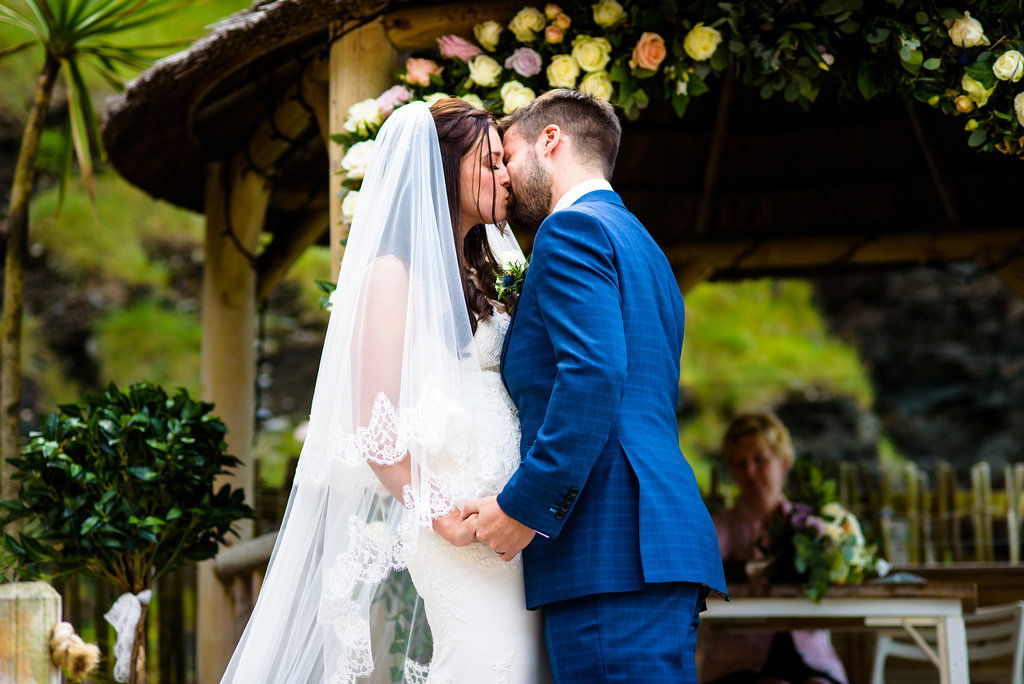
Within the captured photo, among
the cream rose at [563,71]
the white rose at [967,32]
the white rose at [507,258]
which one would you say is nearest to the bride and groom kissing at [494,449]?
the white rose at [507,258]

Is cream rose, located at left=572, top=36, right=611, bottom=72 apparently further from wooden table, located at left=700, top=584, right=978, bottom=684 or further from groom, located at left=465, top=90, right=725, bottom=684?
wooden table, located at left=700, top=584, right=978, bottom=684

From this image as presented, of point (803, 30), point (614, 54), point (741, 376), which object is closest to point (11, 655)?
point (614, 54)

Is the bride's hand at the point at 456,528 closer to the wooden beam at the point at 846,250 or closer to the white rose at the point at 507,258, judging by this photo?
the white rose at the point at 507,258

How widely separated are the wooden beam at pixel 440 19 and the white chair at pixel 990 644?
313 cm

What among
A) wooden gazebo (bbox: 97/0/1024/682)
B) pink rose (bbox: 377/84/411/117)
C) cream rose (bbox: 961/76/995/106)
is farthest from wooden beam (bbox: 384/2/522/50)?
cream rose (bbox: 961/76/995/106)

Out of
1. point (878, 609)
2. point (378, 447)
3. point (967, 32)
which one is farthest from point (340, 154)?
point (878, 609)

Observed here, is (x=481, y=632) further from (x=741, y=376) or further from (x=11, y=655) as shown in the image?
(x=741, y=376)

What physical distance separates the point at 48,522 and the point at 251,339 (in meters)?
1.84

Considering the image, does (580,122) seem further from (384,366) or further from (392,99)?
(392,99)

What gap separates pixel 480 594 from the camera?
2.29 meters

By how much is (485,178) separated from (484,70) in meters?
0.76

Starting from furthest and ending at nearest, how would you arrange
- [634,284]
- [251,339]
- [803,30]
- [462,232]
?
[251,339] < [803,30] < [462,232] < [634,284]

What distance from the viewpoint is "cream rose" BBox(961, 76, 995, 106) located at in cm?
300

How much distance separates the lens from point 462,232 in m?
2.70
